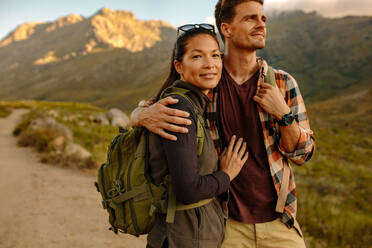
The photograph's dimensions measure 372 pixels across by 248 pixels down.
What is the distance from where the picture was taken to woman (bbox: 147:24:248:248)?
4.98ft

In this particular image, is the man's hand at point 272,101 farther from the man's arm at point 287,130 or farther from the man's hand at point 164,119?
the man's hand at point 164,119

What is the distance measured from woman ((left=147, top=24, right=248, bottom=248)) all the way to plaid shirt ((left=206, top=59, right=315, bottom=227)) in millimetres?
224

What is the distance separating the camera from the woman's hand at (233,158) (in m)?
1.83

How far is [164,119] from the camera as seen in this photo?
5.24 ft

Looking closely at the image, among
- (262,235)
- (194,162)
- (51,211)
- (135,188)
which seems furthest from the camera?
(51,211)

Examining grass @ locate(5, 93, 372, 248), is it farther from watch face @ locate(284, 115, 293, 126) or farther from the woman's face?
the woman's face

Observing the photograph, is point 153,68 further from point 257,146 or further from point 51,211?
point 257,146

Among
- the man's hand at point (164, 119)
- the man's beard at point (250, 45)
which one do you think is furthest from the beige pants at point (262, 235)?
the man's beard at point (250, 45)

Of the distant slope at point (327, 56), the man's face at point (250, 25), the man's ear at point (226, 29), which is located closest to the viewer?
the man's face at point (250, 25)

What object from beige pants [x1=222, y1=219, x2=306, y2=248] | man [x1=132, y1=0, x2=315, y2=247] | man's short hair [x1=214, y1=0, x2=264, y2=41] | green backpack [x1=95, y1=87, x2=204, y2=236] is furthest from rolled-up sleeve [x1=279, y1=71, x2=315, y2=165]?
green backpack [x1=95, y1=87, x2=204, y2=236]

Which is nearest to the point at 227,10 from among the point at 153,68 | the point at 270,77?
the point at 270,77

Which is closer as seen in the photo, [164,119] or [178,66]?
[164,119]

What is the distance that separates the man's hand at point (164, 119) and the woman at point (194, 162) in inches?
1.5

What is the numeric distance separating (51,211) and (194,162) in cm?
528
